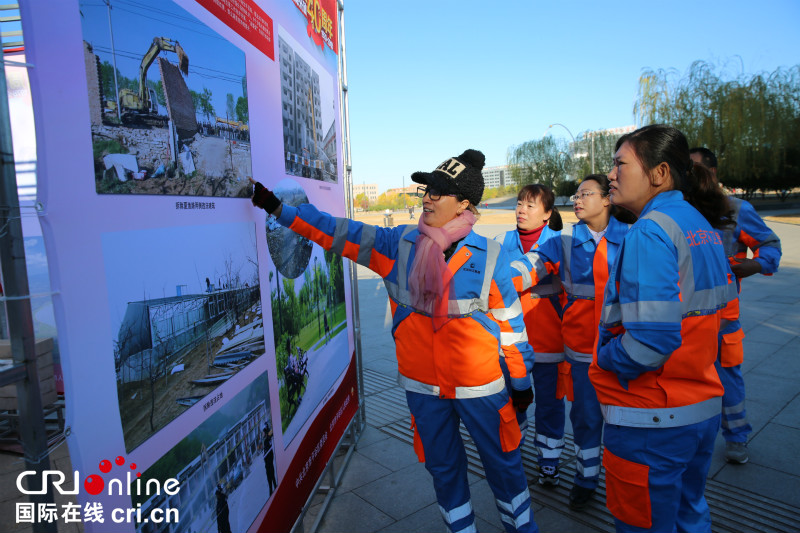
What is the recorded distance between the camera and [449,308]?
2561 mm

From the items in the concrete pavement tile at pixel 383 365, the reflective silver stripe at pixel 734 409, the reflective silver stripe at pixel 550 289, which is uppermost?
the reflective silver stripe at pixel 550 289

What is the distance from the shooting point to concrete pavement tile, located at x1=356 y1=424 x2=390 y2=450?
4449 mm

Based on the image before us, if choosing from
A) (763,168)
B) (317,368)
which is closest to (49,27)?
(317,368)

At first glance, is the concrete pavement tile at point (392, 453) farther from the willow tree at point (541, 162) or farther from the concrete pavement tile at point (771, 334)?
the willow tree at point (541, 162)

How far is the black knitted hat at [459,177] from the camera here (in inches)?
103

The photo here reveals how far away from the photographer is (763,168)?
105 feet

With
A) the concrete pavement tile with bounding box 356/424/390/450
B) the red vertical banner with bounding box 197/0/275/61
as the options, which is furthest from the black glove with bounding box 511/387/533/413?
the red vertical banner with bounding box 197/0/275/61

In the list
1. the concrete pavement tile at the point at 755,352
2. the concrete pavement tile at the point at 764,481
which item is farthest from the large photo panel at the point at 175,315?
the concrete pavement tile at the point at 755,352

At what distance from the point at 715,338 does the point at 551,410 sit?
1.73 m

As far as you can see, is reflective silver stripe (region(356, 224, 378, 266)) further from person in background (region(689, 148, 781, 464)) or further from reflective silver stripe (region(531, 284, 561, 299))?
person in background (region(689, 148, 781, 464))

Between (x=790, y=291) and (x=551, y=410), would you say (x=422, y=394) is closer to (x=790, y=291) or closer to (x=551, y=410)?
(x=551, y=410)

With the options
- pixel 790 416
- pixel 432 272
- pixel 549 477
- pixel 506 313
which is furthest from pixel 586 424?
pixel 790 416

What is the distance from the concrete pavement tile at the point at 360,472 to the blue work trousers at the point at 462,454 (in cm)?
123

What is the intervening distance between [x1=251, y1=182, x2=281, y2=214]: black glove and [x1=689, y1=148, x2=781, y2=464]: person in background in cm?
Answer: 304
